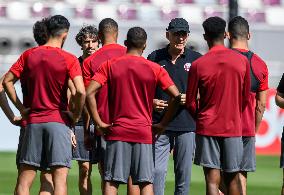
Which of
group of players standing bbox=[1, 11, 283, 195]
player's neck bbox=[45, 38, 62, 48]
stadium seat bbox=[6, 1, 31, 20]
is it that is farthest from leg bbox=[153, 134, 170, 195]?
stadium seat bbox=[6, 1, 31, 20]

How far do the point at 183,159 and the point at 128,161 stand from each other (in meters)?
1.51

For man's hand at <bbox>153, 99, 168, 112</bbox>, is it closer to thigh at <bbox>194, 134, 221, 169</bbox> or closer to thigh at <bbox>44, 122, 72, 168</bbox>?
thigh at <bbox>194, 134, 221, 169</bbox>

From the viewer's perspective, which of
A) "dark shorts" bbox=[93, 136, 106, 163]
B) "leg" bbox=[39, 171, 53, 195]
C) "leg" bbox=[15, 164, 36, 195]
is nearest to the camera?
"leg" bbox=[15, 164, 36, 195]

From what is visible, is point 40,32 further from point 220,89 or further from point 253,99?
point 253,99

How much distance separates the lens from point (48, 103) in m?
10.5

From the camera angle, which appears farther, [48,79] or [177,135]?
[177,135]

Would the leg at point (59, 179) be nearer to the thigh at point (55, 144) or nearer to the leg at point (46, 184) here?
the thigh at point (55, 144)

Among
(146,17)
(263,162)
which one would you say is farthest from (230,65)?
(146,17)

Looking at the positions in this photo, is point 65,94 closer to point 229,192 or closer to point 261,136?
point 229,192

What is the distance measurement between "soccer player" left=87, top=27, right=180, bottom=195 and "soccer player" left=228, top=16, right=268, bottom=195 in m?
1.15

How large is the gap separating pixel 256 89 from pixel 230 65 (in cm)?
102

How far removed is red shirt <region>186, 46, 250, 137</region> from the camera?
10414 millimetres

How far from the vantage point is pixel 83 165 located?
12750mm

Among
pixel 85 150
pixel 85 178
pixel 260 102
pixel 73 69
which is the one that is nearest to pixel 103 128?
pixel 73 69
